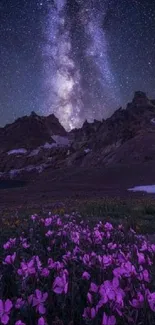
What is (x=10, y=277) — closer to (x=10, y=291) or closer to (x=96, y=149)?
(x=10, y=291)

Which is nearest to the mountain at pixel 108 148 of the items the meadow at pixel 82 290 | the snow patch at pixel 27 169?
the snow patch at pixel 27 169

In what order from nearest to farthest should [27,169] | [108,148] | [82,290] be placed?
[82,290]
[108,148]
[27,169]

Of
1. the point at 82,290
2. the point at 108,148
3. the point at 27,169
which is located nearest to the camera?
the point at 82,290

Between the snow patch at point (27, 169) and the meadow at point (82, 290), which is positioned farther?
the snow patch at point (27, 169)

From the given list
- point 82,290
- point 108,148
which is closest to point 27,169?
point 108,148

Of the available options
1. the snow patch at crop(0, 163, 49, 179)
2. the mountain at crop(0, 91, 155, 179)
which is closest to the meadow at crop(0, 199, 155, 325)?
the mountain at crop(0, 91, 155, 179)

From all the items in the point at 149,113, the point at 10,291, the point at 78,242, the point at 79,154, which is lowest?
the point at 10,291

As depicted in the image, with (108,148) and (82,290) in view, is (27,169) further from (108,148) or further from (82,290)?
(82,290)

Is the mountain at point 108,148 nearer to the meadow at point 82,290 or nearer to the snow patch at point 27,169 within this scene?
the snow patch at point 27,169

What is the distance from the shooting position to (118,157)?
293ft

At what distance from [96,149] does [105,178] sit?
54327 mm

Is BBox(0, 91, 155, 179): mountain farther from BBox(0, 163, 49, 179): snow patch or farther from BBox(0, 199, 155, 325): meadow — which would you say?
BBox(0, 199, 155, 325): meadow

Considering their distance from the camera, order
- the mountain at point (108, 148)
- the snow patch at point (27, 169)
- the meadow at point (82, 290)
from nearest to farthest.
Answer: the meadow at point (82, 290) → the mountain at point (108, 148) → the snow patch at point (27, 169)

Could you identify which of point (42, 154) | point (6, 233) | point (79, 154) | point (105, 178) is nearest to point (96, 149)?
point (79, 154)
